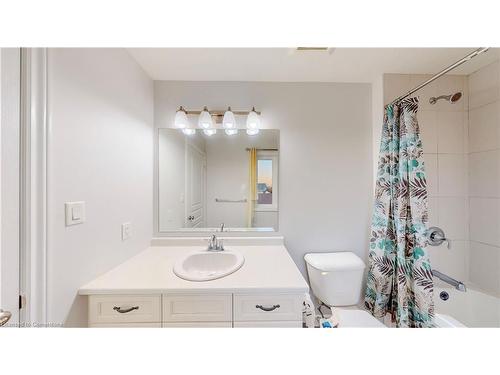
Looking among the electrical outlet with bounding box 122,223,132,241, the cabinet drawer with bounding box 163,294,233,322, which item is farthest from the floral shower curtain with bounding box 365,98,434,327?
the electrical outlet with bounding box 122,223,132,241

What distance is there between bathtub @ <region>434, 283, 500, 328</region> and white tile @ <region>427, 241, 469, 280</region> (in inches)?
4.0

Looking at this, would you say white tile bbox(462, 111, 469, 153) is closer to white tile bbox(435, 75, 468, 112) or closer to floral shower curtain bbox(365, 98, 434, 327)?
white tile bbox(435, 75, 468, 112)

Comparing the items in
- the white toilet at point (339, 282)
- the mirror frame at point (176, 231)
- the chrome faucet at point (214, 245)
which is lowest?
the white toilet at point (339, 282)

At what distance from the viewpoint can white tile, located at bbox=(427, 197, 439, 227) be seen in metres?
1.61

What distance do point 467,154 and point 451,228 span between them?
598mm

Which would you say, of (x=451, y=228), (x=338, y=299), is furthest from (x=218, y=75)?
(x=451, y=228)

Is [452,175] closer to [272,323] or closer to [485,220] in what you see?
[485,220]

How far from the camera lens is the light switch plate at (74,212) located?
2.79 ft

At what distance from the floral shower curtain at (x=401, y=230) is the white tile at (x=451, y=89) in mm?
479

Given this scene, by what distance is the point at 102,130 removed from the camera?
41.6 inches

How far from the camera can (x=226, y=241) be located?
5.32 feet

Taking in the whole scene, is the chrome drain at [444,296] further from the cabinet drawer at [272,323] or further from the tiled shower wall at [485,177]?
the cabinet drawer at [272,323]

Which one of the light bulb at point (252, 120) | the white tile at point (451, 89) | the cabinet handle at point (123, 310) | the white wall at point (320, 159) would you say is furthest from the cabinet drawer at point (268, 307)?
the white tile at point (451, 89)
